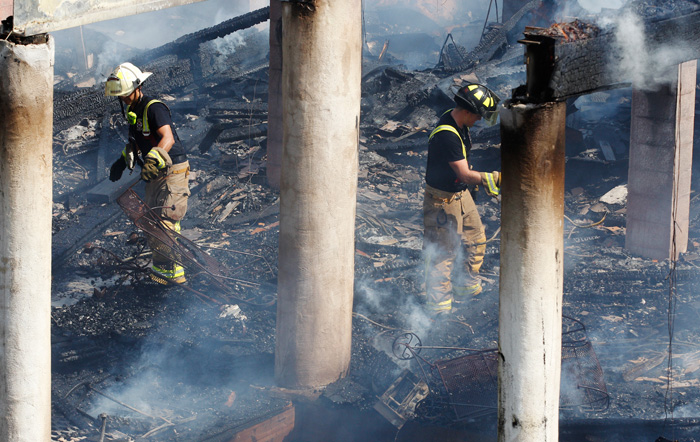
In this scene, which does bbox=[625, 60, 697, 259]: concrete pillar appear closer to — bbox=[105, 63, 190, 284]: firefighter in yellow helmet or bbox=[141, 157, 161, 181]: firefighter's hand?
bbox=[105, 63, 190, 284]: firefighter in yellow helmet

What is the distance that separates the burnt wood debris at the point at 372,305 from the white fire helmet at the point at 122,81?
172 centimetres

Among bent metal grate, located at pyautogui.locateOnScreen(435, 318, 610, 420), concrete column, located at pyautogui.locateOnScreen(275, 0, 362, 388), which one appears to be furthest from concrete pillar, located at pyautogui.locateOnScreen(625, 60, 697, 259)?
concrete column, located at pyautogui.locateOnScreen(275, 0, 362, 388)

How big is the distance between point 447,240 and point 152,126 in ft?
10.7

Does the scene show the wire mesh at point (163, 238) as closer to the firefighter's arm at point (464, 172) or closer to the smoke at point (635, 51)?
the firefighter's arm at point (464, 172)

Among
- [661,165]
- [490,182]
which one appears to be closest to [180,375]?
[490,182]

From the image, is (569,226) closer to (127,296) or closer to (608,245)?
(608,245)

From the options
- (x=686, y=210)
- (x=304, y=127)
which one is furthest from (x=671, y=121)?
(x=304, y=127)

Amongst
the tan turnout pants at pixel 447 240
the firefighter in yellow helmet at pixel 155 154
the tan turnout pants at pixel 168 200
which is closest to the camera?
the tan turnout pants at pixel 447 240

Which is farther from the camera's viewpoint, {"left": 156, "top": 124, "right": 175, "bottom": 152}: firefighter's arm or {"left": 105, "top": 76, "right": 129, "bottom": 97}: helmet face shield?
{"left": 156, "top": 124, "right": 175, "bottom": 152}: firefighter's arm

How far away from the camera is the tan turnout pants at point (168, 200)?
7723 mm

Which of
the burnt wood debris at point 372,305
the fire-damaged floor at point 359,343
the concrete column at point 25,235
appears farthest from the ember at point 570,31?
the fire-damaged floor at point 359,343

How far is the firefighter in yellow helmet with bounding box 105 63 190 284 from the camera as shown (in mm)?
7281

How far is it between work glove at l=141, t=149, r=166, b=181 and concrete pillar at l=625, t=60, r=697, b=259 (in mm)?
5312

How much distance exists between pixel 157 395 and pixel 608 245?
5.88 meters
